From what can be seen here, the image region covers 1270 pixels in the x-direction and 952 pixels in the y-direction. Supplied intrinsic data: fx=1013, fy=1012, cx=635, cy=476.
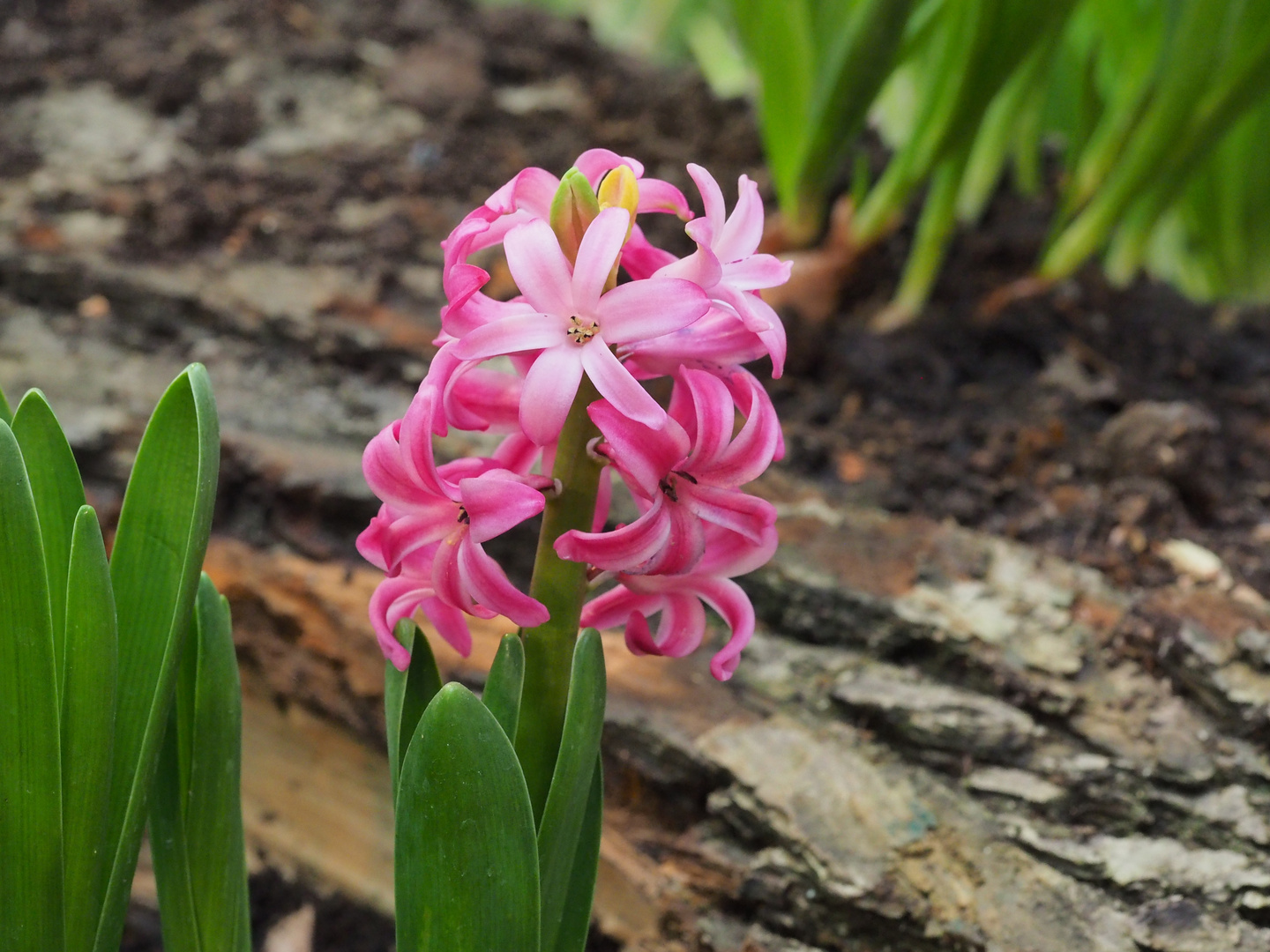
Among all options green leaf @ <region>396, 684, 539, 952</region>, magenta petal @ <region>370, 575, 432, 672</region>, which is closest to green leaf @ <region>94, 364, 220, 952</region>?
magenta petal @ <region>370, 575, 432, 672</region>

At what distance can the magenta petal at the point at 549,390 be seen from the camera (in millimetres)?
660

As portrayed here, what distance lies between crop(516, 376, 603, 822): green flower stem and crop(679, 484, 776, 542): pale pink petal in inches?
3.2

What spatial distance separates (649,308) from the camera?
2.17 ft

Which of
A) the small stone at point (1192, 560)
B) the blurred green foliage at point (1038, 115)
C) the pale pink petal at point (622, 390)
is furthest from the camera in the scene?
the blurred green foliage at point (1038, 115)

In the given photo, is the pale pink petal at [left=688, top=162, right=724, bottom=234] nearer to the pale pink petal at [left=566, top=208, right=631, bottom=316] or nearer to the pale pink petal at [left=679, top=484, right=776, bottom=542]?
the pale pink petal at [left=566, top=208, right=631, bottom=316]

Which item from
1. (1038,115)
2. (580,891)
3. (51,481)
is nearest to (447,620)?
(580,891)

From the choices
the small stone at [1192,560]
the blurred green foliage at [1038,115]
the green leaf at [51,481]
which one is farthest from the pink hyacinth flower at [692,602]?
the blurred green foliage at [1038,115]

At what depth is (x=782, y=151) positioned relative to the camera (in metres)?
2.05

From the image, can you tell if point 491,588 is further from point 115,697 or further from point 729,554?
point 115,697

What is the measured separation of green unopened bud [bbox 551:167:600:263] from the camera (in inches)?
28.2

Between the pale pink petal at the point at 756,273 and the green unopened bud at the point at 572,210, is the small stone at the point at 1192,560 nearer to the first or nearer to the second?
the pale pink petal at the point at 756,273

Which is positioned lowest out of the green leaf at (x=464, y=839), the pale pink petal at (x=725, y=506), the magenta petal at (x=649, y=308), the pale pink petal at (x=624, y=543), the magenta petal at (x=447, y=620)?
the green leaf at (x=464, y=839)

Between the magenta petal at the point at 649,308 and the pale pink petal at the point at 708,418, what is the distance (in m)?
0.06

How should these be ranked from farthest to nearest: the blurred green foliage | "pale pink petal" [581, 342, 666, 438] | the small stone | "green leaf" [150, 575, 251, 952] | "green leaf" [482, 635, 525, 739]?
1. the blurred green foliage
2. the small stone
3. "green leaf" [150, 575, 251, 952]
4. "green leaf" [482, 635, 525, 739]
5. "pale pink petal" [581, 342, 666, 438]
